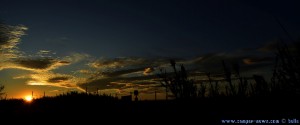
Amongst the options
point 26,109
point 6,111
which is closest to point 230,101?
point 26,109

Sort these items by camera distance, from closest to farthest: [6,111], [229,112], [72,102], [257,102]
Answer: [257,102] < [229,112] < [72,102] < [6,111]

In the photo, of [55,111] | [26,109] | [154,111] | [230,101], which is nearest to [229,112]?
[230,101]

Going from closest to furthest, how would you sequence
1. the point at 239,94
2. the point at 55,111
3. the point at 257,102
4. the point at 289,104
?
the point at 289,104
the point at 257,102
the point at 239,94
the point at 55,111

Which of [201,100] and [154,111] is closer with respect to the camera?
[201,100]

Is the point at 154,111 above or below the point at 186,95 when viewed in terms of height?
below

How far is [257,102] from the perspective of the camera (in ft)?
17.2

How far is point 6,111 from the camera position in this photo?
520 inches

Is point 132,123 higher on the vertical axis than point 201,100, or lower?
lower

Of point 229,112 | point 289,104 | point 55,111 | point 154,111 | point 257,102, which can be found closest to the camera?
point 289,104

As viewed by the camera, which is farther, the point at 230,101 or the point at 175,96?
the point at 175,96

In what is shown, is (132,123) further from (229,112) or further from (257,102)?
(257,102)

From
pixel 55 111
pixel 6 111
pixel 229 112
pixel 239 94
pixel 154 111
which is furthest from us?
pixel 6 111

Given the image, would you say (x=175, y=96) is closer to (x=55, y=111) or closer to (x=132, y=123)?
(x=132, y=123)

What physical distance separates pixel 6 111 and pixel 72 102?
11.4 feet
